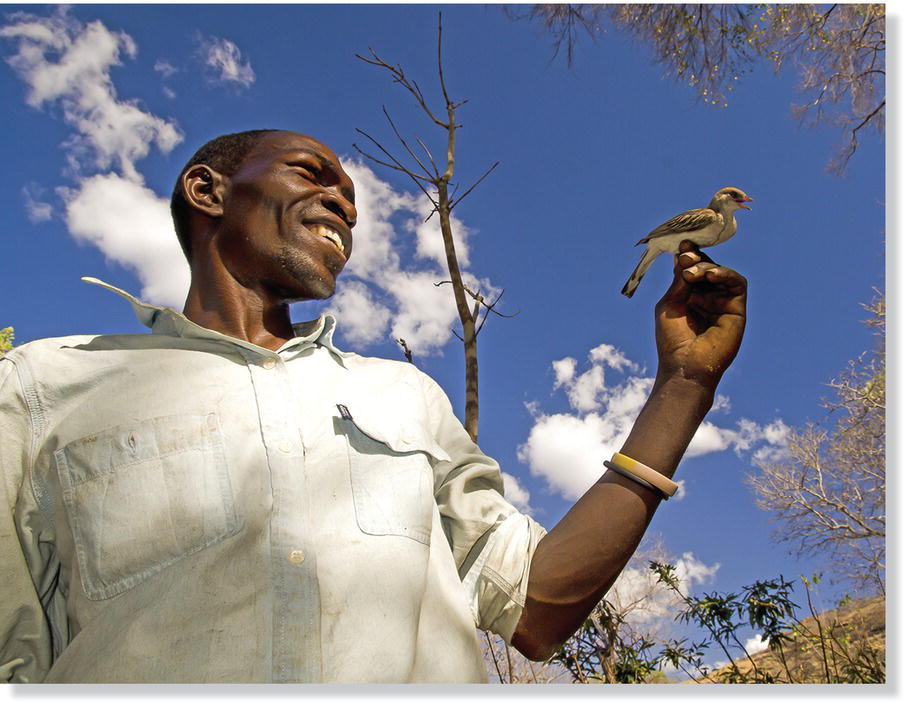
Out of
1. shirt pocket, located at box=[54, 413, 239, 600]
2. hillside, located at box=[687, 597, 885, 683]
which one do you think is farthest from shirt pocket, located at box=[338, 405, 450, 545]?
hillside, located at box=[687, 597, 885, 683]

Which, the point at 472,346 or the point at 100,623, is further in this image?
the point at 472,346

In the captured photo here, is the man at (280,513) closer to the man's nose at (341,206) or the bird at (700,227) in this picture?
the man's nose at (341,206)

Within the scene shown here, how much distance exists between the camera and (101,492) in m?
1.47

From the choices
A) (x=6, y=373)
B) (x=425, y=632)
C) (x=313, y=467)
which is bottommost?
(x=425, y=632)

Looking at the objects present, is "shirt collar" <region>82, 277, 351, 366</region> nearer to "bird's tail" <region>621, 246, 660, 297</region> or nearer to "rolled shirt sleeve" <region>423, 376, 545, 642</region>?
"rolled shirt sleeve" <region>423, 376, 545, 642</region>

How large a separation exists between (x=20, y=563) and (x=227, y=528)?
1.44 ft

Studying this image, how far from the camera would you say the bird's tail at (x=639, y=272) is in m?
3.13

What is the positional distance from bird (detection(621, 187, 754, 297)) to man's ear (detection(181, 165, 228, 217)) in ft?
5.47

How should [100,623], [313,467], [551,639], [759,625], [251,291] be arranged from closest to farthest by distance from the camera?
[100,623] → [313,467] → [551,639] → [251,291] → [759,625]

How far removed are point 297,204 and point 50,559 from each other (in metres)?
1.09

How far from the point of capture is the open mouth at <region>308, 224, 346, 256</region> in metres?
2.10

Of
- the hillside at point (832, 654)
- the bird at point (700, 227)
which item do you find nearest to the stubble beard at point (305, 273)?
the bird at point (700, 227)
